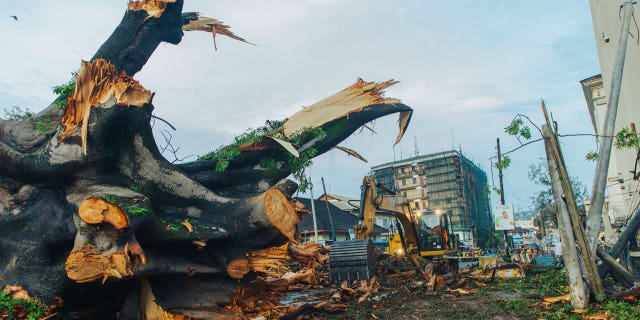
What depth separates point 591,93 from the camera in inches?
1182

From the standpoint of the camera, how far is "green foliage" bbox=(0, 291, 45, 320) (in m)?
4.65

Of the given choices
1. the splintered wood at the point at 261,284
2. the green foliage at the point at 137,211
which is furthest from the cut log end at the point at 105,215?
the splintered wood at the point at 261,284

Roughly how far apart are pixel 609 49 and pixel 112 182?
19740mm

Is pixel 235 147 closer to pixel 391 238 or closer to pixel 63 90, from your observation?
pixel 63 90

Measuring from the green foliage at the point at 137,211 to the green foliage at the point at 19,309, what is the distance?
1.61m

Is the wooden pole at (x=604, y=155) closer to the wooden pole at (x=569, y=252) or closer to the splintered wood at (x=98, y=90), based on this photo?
the wooden pole at (x=569, y=252)

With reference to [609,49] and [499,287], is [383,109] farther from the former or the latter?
[609,49]

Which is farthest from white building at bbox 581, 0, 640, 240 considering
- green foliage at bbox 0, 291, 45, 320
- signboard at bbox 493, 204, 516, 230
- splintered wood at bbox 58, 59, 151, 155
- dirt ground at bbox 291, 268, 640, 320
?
green foliage at bbox 0, 291, 45, 320

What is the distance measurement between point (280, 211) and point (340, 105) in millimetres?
2862

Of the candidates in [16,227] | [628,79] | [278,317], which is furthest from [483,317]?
[628,79]

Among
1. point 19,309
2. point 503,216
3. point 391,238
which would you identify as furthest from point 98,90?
point 503,216

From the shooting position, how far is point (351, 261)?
10.4 metres

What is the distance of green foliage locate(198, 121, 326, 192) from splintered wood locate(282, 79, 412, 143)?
6.9 inches

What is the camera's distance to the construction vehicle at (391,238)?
10.4 m
